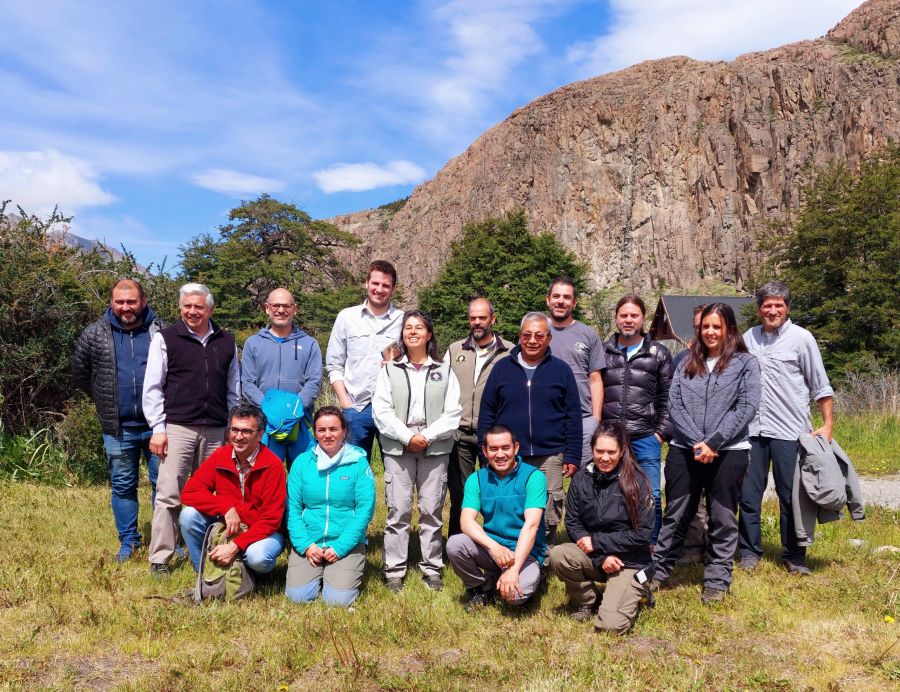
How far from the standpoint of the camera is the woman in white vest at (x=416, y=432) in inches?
173

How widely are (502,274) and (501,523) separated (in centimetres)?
3886

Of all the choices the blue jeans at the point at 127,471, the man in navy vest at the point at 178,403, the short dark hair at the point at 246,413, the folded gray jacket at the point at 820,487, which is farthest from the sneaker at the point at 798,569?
the blue jeans at the point at 127,471

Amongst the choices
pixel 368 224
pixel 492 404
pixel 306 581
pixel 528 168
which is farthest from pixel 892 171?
pixel 368 224

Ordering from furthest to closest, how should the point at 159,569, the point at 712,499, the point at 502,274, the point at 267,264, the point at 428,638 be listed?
the point at 502,274
the point at 267,264
the point at 159,569
the point at 712,499
the point at 428,638

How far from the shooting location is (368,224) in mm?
A: 105312

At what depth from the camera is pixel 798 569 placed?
4.69 metres

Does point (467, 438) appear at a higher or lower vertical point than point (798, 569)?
higher

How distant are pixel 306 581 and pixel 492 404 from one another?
5.59 feet

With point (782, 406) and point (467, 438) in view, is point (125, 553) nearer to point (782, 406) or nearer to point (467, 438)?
point (467, 438)

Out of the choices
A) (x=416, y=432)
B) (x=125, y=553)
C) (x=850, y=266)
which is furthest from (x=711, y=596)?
(x=850, y=266)

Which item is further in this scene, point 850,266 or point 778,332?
point 850,266

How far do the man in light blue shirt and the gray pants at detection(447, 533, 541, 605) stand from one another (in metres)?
1.79

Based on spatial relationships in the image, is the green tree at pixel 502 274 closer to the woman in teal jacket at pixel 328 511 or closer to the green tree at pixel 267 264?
the green tree at pixel 267 264

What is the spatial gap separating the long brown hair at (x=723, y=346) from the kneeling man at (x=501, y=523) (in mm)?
1286
